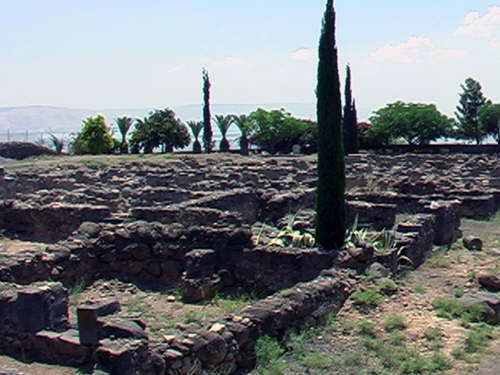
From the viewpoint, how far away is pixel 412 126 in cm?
6384

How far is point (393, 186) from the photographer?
87.3 ft

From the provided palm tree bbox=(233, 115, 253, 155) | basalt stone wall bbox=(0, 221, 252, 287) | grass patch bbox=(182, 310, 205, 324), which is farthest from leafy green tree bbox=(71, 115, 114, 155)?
grass patch bbox=(182, 310, 205, 324)

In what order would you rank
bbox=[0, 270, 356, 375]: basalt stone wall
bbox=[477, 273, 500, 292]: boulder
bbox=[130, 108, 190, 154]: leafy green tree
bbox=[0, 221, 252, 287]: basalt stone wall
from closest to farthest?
bbox=[0, 270, 356, 375]: basalt stone wall, bbox=[477, 273, 500, 292]: boulder, bbox=[0, 221, 252, 287]: basalt stone wall, bbox=[130, 108, 190, 154]: leafy green tree

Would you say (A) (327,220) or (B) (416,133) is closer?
(A) (327,220)

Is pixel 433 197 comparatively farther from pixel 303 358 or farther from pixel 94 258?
pixel 303 358

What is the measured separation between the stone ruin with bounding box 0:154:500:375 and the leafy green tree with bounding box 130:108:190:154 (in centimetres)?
3458

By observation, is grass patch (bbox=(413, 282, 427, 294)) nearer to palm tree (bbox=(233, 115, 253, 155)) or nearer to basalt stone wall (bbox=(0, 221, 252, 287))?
basalt stone wall (bbox=(0, 221, 252, 287))

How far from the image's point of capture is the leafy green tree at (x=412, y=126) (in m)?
63.7

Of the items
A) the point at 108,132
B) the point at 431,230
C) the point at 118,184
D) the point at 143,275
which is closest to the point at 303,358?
the point at 143,275

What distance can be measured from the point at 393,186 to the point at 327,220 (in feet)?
42.7

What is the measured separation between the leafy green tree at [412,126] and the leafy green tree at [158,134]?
55.7 ft

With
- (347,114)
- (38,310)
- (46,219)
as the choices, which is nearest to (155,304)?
(38,310)

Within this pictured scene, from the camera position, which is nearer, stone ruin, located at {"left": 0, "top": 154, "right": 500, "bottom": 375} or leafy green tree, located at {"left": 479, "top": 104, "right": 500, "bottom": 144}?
stone ruin, located at {"left": 0, "top": 154, "right": 500, "bottom": 375}

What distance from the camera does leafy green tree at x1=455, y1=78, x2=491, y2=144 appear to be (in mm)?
67438
